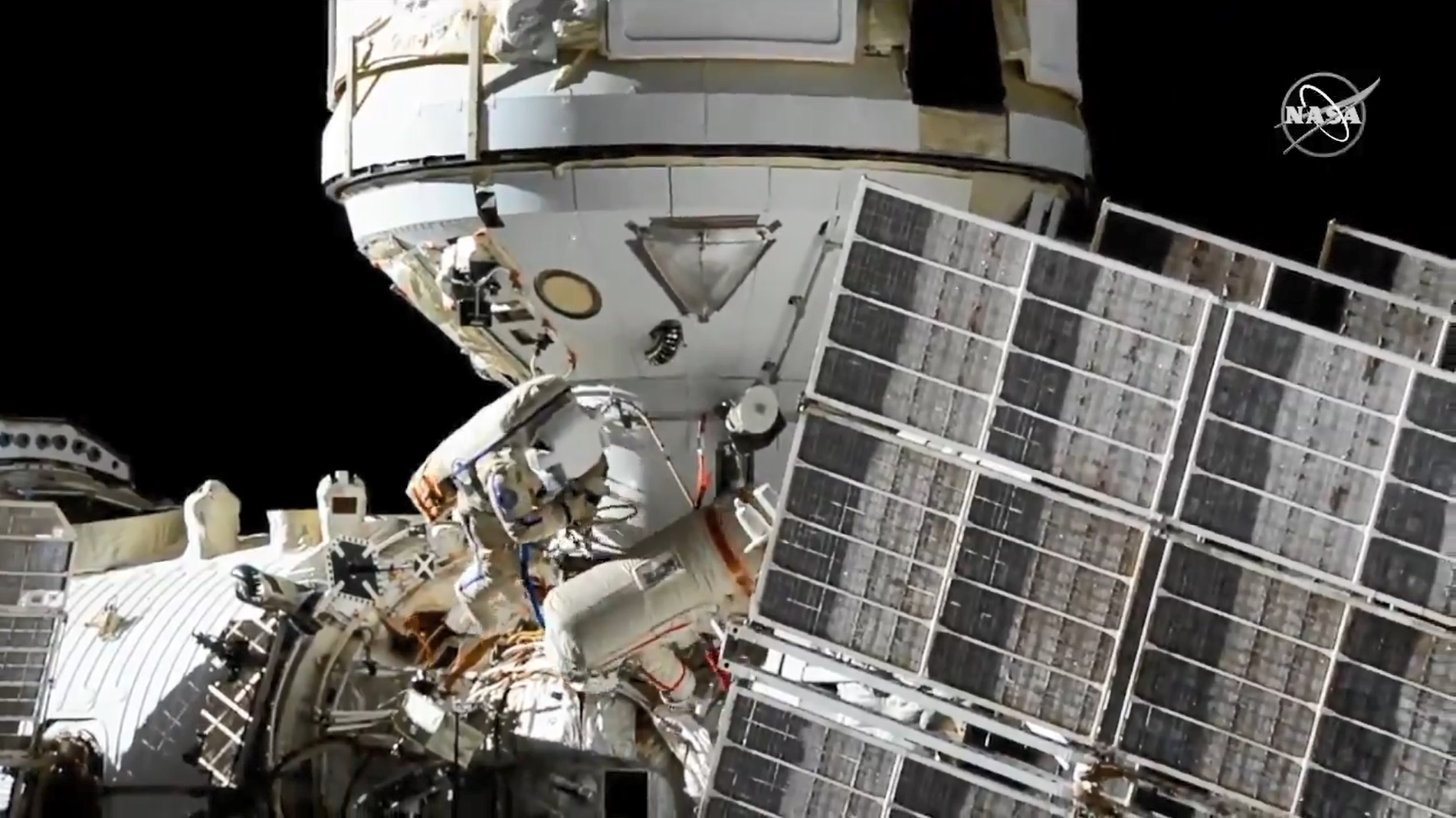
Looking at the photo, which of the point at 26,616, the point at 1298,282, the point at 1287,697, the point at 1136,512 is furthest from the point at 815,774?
the point at 26,616

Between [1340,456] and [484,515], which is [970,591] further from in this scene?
[484,515]

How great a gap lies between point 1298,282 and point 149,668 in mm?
4640

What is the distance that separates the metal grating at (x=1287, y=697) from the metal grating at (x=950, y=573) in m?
0.14

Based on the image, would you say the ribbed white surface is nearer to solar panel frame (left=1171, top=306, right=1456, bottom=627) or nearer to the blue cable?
the blue cable

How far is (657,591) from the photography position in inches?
215

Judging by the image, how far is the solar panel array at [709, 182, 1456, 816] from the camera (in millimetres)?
4086

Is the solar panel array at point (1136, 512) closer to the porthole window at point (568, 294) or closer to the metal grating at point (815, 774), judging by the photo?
the metal grating at point (815, 774)

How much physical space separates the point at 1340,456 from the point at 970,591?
89 cm

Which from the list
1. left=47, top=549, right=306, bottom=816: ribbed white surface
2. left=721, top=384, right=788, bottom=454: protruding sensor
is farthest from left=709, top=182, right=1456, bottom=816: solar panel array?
left=47, top=549, right=306, bottom=816: ribbed white surface

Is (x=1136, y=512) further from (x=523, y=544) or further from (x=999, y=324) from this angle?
(x=523, y=544)

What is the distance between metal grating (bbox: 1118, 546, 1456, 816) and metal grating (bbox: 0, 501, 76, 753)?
3992mm

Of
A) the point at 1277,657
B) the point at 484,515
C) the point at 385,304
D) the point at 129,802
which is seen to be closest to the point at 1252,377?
the point at 1277,657

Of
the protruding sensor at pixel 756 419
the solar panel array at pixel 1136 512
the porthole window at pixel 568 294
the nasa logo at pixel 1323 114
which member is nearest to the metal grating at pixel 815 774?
the solar panel array at pixel 1136 512

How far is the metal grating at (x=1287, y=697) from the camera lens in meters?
4.09
